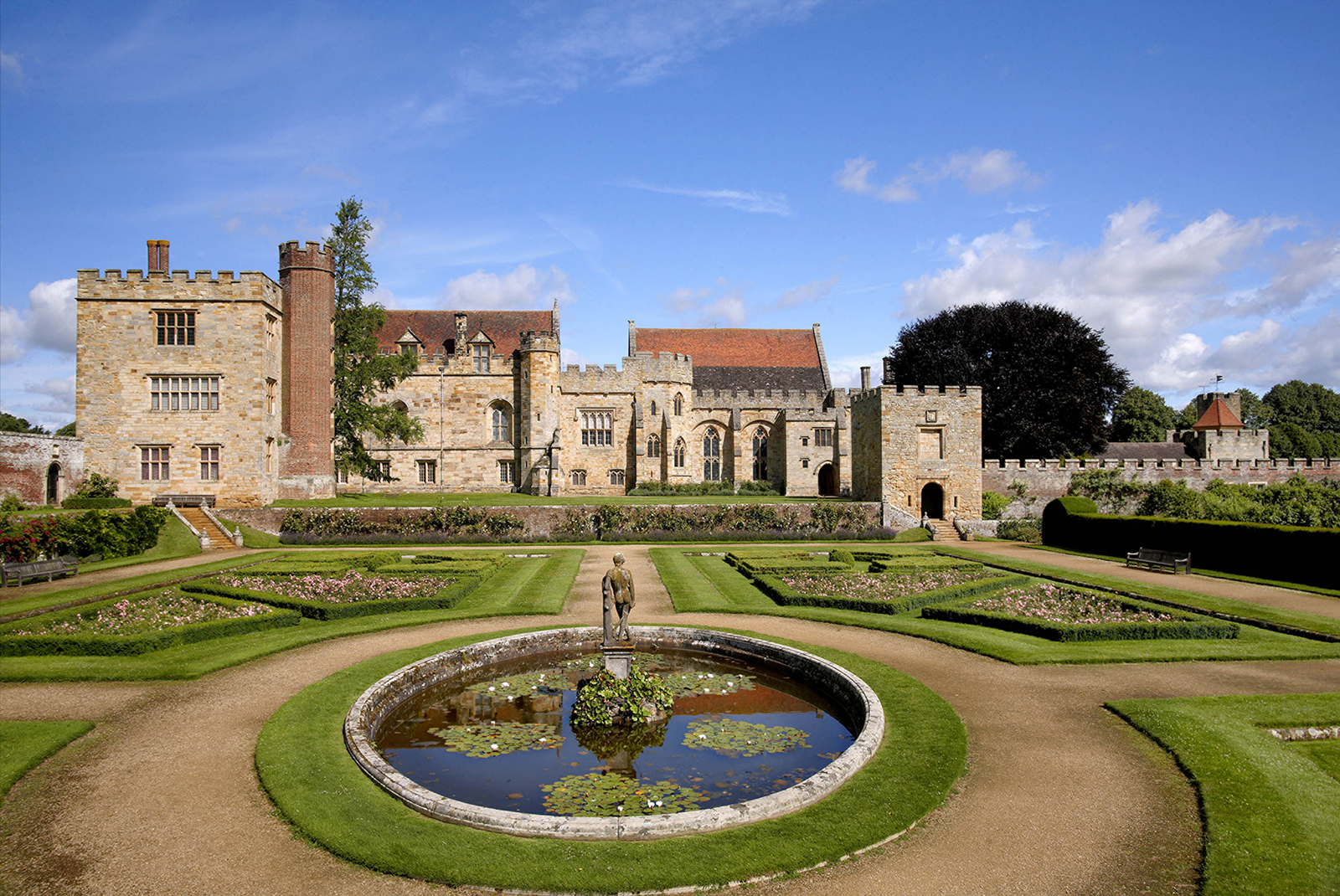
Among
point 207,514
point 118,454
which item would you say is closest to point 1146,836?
point 207,514

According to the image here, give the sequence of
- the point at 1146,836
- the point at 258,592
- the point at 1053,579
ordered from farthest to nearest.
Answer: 1. the point at 1053,579
2. the point at 258,592
3. the point at 1146,836

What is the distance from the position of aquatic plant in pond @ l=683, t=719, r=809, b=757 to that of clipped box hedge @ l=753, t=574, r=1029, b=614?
698 centimetres

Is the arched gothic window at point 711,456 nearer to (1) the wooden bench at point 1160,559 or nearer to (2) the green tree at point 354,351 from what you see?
(2) the green tree at point 354,351

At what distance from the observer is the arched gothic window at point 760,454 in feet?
159

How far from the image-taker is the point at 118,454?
29391mm

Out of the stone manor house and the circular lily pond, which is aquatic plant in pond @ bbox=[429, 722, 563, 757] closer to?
the circular lily pond

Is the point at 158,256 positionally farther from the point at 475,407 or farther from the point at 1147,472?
the point at 1147,472

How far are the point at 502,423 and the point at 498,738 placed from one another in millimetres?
35847

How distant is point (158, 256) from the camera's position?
30.3 meters

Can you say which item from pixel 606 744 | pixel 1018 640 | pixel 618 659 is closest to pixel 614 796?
pixel 606 744

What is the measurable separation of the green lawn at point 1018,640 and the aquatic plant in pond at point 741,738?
5024 millimetres

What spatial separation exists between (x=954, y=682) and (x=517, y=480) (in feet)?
114

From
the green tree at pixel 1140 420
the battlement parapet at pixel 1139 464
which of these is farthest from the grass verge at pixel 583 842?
the green tree at pixel 1140 420

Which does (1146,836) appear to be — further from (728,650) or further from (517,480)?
(517,480)
